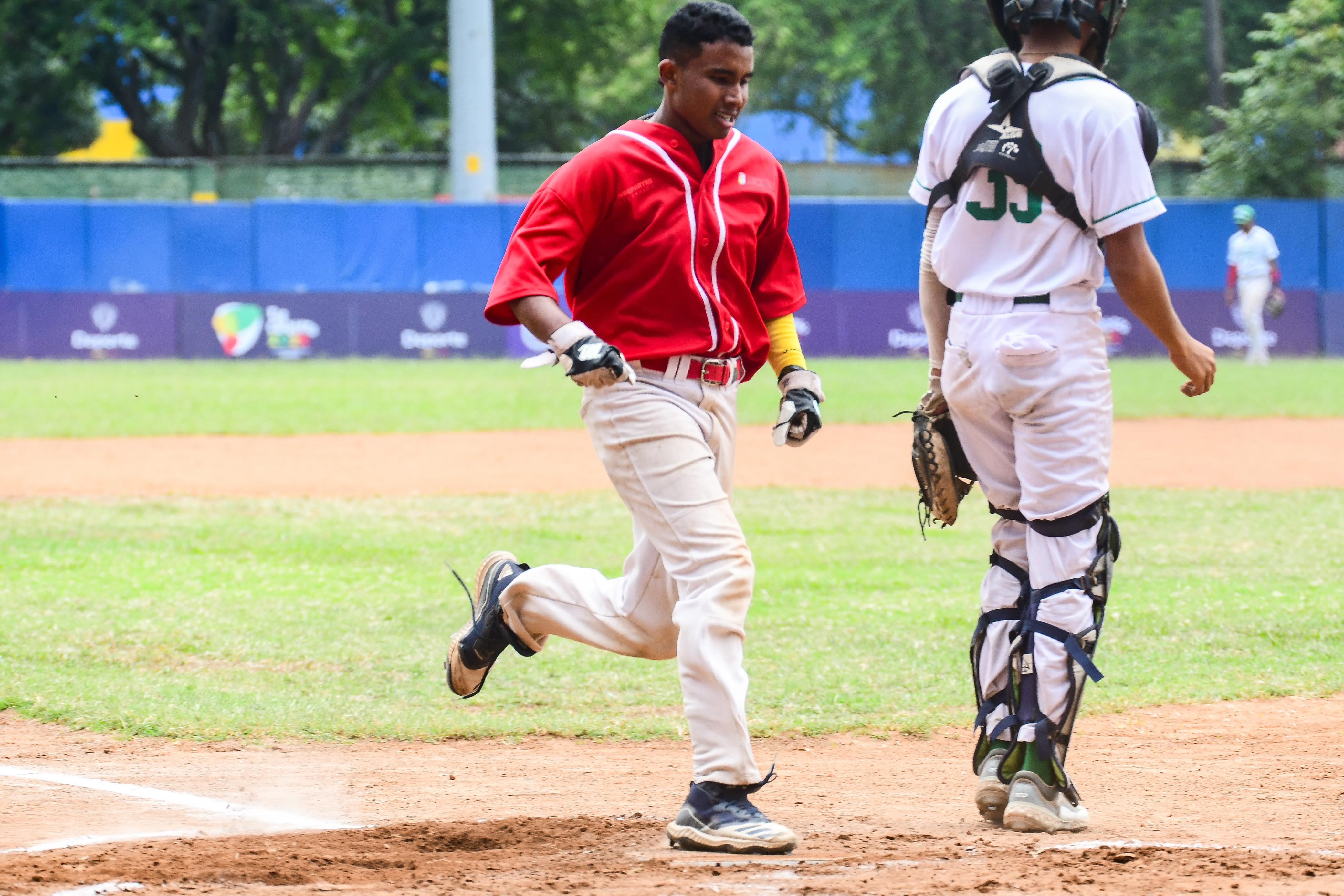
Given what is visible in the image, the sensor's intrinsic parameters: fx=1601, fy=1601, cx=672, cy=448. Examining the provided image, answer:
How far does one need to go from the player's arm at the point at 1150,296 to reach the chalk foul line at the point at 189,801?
7.79 feet

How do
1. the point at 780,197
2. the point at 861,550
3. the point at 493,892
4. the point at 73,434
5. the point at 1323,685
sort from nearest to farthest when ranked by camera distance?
the point at 493,892, the point at 780,197, the point at 1323,685, the point at 861,550, the point at 73,434

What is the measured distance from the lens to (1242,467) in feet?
42.9

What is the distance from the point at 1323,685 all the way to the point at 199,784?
4099 mm

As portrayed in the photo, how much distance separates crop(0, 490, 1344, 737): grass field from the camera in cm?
580

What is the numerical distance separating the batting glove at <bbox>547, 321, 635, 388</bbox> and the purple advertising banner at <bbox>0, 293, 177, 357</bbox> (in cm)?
2134

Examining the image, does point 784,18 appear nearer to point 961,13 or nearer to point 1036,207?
point 961,13

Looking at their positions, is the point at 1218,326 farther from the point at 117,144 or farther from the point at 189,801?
the point at 117,144

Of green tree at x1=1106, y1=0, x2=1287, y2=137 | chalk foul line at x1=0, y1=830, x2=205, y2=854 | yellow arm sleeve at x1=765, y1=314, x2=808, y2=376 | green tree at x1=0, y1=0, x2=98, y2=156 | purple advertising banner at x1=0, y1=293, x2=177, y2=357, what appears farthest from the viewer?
green tree at x1=1106, y1=0, x2=1287, y2=137

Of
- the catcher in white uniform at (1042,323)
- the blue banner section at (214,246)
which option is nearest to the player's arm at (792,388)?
the catcher in white uniform at (1042,323)

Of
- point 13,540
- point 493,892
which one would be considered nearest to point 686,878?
point 493,892

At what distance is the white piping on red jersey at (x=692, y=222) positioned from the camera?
4.02m

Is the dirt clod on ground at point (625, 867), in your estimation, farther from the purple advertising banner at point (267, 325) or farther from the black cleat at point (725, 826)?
the purple advertising banner at point (267, 325)

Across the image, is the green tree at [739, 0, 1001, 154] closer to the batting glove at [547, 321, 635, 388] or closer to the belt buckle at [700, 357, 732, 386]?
the belt buckle at [700, 357, 732, 386]

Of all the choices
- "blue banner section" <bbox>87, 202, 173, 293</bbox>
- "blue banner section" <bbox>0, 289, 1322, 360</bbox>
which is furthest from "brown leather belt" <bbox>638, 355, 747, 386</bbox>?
"blue banner section" <bbox>87, 202, 173, 293</bbox>
